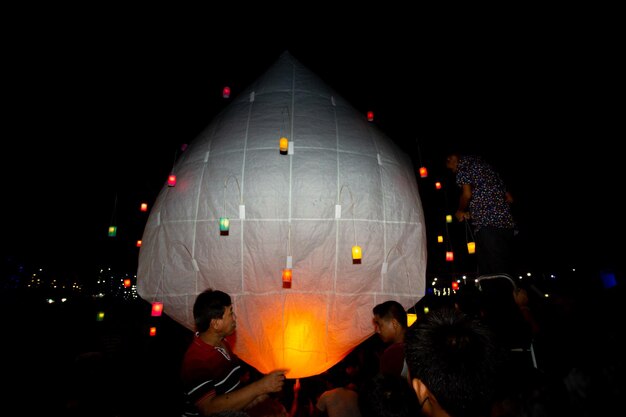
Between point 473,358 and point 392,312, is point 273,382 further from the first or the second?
point 392,312

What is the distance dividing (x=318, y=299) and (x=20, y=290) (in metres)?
23.2

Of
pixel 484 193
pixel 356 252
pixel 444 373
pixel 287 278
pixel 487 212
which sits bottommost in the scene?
pixel 444 373

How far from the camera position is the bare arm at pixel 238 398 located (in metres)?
2.49

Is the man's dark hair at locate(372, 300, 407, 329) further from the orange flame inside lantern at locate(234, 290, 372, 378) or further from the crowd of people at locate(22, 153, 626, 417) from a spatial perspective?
the orange flame inside lantern at locate(234, 290, 372, 378)

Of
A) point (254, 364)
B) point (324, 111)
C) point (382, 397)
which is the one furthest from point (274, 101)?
point (382, 397)

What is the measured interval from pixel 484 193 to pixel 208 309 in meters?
3.77

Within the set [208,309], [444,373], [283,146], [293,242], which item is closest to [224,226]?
[293,242]

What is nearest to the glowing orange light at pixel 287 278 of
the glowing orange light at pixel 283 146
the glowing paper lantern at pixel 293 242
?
the glowing paper lantern at pixel 293 242

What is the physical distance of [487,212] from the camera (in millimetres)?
4578

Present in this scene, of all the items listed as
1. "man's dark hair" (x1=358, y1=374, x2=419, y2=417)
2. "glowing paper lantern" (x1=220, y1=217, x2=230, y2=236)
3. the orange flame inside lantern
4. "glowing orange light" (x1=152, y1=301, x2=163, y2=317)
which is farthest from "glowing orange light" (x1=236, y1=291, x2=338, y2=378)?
"man's dark hair" (x1=358, y1=374, x2=419, y2=417)

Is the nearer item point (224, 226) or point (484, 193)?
point (224, 226)

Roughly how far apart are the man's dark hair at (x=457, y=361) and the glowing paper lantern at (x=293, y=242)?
9.26 feet

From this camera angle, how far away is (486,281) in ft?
14.0

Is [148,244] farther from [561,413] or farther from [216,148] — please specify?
[561,413]
